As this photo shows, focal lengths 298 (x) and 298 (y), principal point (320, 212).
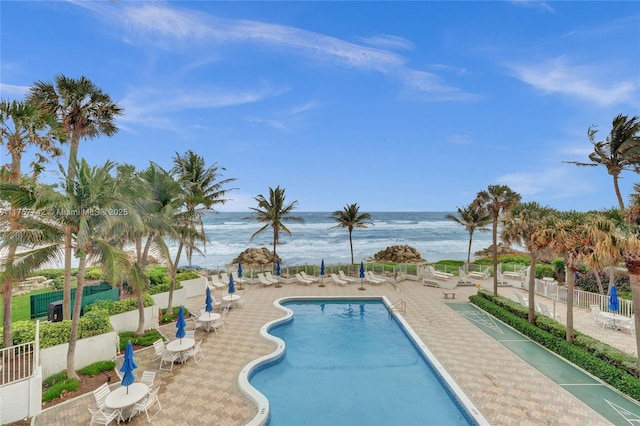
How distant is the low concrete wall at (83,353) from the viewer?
8461 millimetres

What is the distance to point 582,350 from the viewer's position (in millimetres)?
9812

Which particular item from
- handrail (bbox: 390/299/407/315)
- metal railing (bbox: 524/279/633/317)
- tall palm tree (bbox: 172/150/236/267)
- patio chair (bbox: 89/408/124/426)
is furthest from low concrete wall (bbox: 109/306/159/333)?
metal railing (bbox: 524/279/633/317)

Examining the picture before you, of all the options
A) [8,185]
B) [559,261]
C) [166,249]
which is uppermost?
[8,185]

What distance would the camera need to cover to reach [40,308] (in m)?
12.4

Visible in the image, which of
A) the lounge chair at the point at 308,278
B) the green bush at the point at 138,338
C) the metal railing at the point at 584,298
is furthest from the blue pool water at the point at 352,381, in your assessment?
the metal railing at the point at 584,298

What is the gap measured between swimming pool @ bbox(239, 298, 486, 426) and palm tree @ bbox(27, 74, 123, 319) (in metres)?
11.1

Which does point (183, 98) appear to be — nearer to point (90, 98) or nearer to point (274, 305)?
point (90, 98)

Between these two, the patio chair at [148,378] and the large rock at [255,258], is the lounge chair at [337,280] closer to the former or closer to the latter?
the large rock at [255,258]

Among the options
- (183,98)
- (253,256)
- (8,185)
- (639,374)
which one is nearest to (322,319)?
(639,374)

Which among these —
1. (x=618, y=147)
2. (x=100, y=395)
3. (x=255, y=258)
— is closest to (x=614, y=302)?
(x=618, y=147)

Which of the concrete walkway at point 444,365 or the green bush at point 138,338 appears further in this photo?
the green bush at point 138,338

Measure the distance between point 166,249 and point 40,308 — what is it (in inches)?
238

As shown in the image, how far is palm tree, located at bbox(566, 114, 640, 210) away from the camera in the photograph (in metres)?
14.6

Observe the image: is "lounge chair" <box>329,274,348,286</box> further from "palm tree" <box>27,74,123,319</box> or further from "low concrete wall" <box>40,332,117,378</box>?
"palm tree" <box>27,74,123,319</box>
